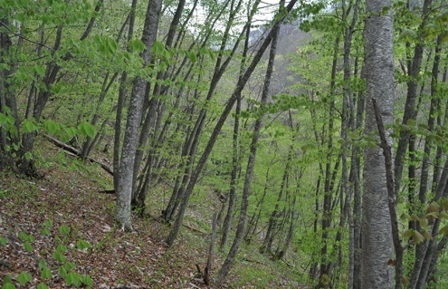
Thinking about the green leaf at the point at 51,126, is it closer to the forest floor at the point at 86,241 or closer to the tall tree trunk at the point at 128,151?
the forest floor at the point at 86,241

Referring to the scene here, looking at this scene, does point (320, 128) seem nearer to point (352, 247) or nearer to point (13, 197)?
point (352, 247)

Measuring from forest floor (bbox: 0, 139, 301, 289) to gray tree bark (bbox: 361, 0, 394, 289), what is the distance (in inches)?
116

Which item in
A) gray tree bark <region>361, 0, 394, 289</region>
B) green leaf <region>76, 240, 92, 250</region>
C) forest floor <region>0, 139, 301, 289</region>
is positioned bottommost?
forest floor <region>0, 139, 301, 289</region>

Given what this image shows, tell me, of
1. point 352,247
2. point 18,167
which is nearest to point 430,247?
point 352,247

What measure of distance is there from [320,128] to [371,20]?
1174 centimetres

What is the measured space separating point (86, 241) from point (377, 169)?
135 inches

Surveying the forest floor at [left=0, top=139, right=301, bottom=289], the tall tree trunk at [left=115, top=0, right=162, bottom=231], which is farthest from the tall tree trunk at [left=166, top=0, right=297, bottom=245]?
the tall tree trunk at [left=115, top=0, right=162, bottom=231]

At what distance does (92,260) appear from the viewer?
670 centimetres

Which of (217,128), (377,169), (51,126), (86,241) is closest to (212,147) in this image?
(217,128)

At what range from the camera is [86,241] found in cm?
463

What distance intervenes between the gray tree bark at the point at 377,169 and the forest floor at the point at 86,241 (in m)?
2.95

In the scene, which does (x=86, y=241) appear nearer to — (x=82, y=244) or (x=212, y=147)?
(x=82, y=244)

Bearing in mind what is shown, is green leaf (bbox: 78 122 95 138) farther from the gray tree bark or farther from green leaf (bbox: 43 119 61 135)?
the gray tree bark

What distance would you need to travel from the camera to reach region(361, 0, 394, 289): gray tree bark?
297cm
